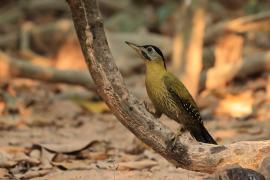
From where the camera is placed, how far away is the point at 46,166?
5.13m

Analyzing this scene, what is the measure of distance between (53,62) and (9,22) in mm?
2949

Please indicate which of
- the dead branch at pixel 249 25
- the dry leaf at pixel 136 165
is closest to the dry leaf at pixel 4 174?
the dry leaf at pixel 136 165

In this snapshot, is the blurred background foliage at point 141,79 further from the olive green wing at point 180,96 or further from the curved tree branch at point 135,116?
the curved tree branch at point 135,116

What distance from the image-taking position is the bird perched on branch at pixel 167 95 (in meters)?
4.48

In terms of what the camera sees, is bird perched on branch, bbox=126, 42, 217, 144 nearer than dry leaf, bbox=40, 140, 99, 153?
Yes

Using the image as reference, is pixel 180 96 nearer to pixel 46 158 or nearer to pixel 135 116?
pixel 135 116

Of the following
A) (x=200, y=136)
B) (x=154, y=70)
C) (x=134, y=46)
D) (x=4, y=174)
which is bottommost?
(x=4, y=174)

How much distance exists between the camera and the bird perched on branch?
448 cm

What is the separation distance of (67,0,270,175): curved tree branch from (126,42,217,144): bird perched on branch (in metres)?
0.31

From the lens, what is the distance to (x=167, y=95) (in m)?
4.48

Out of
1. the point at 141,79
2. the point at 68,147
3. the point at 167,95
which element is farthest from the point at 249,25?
the point at 167,95

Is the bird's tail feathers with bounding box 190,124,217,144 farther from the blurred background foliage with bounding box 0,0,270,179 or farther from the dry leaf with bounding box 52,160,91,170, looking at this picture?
the blurred background foliage with bounding box 0,0,270,179

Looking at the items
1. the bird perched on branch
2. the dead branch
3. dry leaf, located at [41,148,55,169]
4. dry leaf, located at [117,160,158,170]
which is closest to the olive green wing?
the bird perched on branch

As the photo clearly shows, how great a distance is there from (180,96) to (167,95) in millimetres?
109
